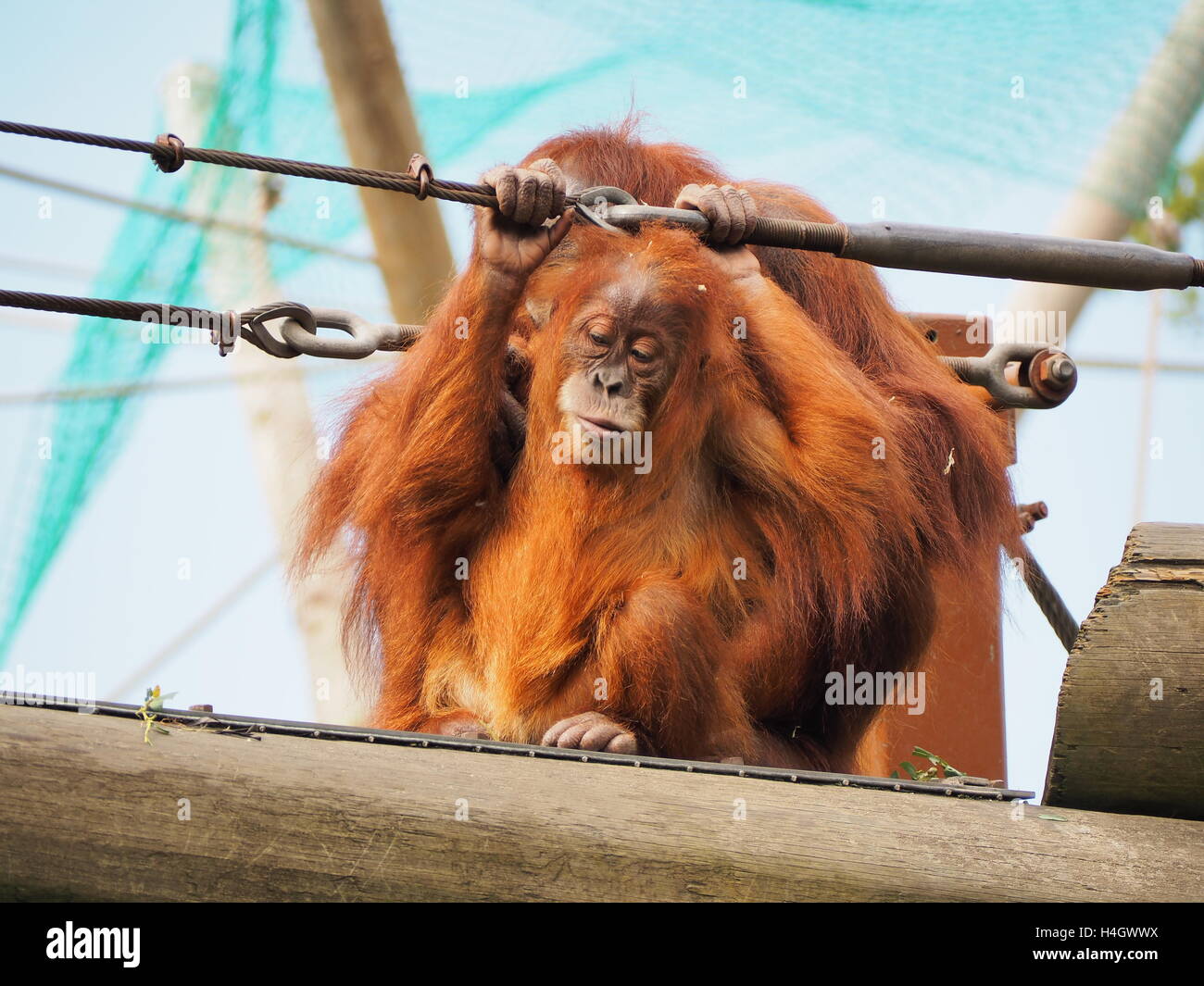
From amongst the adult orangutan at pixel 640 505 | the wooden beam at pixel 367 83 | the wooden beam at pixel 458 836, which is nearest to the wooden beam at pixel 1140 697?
the wooden beam at pixel 458 836

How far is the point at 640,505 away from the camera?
3.08 m

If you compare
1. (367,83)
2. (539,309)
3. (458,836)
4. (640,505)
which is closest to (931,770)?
(640,505)

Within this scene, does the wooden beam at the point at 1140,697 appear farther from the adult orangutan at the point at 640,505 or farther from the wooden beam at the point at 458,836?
the adult orangutan at the point at 640,505

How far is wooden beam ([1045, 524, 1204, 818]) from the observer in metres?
2.05

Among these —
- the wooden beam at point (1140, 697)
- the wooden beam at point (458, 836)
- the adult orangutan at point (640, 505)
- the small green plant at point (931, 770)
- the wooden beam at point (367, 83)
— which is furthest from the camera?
the wooden beam at point (367, 83)

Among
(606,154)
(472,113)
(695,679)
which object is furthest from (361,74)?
(695,679)

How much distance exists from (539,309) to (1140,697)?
1673mm

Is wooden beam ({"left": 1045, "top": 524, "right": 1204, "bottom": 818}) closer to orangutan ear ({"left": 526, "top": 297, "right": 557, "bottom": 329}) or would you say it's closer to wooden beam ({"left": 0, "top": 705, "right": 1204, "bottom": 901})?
wooden beam ({"left": 0, "top": 705, "right": 1204, "bottom": 901})

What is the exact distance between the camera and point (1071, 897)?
1.91 m

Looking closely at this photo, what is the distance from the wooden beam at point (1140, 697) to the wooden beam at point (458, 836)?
62mm

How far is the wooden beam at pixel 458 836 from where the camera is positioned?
181cm

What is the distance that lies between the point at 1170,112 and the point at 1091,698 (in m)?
2.93

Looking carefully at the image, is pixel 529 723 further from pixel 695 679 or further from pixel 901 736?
pixel 901 736

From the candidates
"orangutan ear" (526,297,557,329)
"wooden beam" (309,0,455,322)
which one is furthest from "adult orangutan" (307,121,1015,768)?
"wooden beam" (309,0,455,322)
